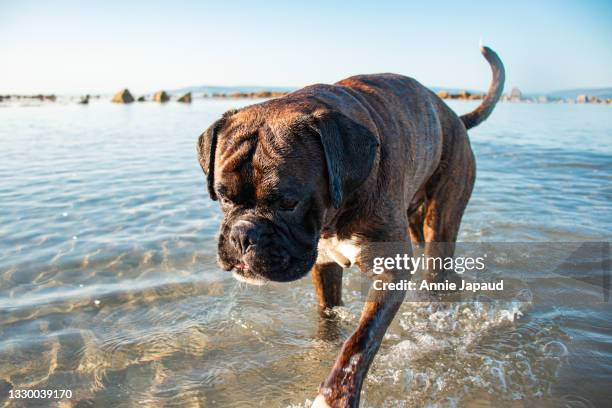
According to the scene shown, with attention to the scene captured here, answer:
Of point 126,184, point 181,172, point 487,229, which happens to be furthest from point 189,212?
point 487,229

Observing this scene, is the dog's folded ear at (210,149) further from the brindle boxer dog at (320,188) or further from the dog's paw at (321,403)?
the dog's paw at (321,403)

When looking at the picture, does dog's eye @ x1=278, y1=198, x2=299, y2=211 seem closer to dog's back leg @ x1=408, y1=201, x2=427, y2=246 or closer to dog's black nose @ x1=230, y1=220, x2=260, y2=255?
dog's black nose @ x1=230, y1=220, x2=260, y2=255

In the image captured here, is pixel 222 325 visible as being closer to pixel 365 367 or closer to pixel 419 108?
pixel 365 367

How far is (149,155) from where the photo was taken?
12680 millimetres

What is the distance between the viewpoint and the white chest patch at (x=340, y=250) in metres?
3.18

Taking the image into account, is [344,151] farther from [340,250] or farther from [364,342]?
[364,342]

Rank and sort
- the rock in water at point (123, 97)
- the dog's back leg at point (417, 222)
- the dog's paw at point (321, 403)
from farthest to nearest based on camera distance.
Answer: the rock in water at point (123, 97) → the dog's back leg at point (417, 222) → the dog's paw at point (321, 403)

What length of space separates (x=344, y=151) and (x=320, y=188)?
0.82 feet

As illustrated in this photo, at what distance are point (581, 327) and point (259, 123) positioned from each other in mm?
3161

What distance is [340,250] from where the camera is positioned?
3.30 m

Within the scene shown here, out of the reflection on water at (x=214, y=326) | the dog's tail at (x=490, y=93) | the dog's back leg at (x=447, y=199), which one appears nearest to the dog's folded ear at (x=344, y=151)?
the reflection on water at (x=214, y=326)

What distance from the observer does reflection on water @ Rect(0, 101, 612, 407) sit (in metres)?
3.38

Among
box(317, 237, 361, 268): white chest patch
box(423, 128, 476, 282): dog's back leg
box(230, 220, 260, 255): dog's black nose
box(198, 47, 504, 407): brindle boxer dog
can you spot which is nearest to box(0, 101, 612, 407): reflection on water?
box(423, 128, 476, 282): dog's back leg

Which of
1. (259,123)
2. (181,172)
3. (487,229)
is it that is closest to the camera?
(259,123)
